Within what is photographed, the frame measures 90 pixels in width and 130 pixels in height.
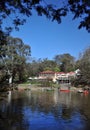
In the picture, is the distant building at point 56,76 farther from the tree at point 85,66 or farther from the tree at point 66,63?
the tree at point 85,66

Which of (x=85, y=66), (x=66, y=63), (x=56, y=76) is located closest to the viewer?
(x=85, y=66)

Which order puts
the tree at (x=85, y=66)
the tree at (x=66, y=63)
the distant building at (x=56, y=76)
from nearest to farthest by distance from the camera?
the tree at (x=85, y=66), the distant building at (x=56, y=76), the tree at (x=66, y=63)

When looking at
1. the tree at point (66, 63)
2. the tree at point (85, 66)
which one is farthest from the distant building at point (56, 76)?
the tree at point (85, 66)

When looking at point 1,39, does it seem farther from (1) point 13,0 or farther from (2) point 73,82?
(2) point 73,82

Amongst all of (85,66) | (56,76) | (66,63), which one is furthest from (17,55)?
(66,63)

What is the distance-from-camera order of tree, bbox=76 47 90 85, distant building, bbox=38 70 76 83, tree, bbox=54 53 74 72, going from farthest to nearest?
tree, bbox=54 53 74 72
distant building, bbox=38 70 76 83
tree, bbox=76 47 90 85

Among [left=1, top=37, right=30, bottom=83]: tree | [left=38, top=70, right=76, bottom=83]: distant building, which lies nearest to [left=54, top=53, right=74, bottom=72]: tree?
[left=38, top=70, right=76, bottom=83]: distant building

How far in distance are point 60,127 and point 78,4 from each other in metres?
15.4

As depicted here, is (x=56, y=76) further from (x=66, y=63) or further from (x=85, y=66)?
(x=85, y=66)

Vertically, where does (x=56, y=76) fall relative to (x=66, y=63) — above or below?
→ below

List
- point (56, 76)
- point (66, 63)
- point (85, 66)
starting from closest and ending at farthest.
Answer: point (85, 66) → point (56, 76) → point (66, 63)

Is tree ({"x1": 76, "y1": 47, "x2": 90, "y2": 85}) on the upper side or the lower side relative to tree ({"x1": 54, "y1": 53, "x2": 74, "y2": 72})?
lower

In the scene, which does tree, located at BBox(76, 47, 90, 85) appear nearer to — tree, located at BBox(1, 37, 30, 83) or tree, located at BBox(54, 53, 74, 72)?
tree, located at BBox(1, 37, 30, 83)

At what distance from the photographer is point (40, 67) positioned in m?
147
